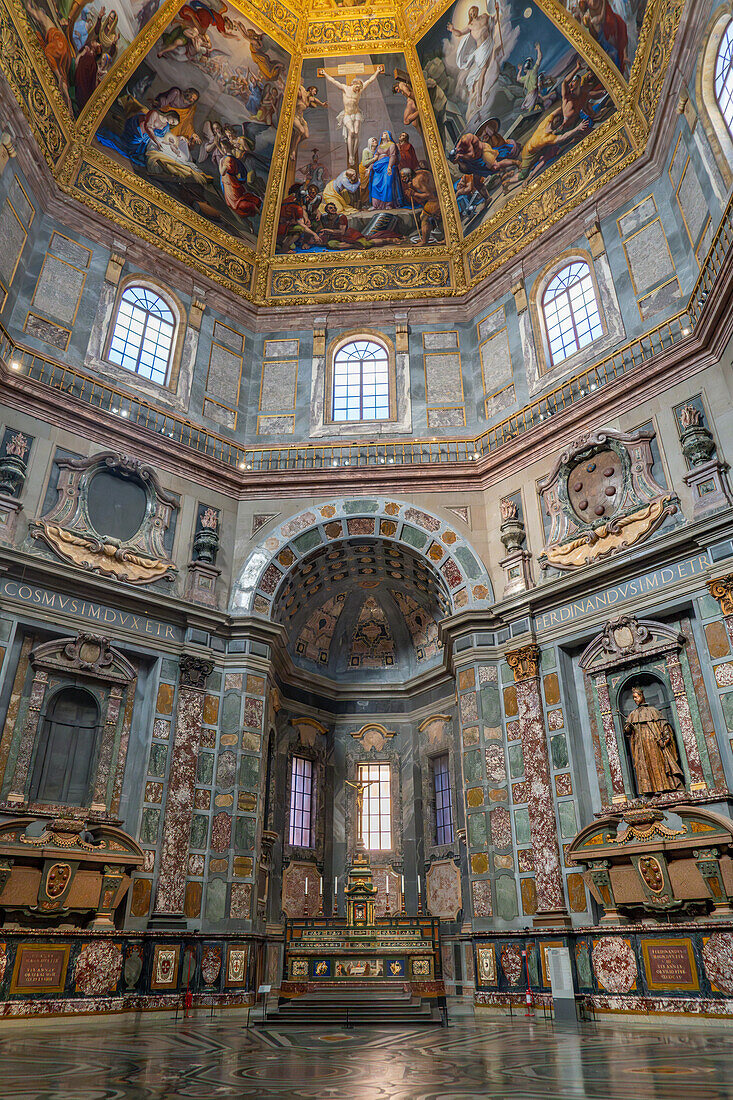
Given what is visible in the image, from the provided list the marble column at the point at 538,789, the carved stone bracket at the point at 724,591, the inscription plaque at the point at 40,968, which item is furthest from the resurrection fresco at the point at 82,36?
the inscription plaque at the point at 40,968

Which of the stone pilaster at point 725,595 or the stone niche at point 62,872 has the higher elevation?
the stone pilaster at point 725,595

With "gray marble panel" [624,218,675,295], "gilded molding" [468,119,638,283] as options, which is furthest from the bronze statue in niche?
"gilded molding" [468,119,638,283]

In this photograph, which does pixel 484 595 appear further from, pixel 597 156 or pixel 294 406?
pixel 597 156

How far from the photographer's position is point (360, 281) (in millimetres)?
22797

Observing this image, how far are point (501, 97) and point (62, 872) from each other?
21.7 metres

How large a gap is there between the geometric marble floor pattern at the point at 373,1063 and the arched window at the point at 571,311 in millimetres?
14196

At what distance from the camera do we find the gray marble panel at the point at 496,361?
65.5 ft

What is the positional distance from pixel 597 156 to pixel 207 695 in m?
16.5

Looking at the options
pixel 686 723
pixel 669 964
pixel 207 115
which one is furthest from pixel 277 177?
pixel 669 964

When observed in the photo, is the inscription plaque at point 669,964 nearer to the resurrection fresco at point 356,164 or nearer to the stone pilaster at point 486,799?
the stone pilaster at point 486,799

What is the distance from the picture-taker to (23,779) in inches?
549

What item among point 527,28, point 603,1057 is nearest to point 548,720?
point 603,1057

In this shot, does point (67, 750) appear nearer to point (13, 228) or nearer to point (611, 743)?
point (611, 743)

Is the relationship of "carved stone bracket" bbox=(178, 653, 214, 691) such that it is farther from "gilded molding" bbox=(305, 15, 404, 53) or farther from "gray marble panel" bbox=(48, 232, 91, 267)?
"gilded molding" bbox=(305, 15, 404, 53)
